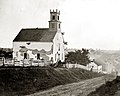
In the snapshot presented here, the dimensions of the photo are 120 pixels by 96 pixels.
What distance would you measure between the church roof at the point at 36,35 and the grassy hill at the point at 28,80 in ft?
55.0

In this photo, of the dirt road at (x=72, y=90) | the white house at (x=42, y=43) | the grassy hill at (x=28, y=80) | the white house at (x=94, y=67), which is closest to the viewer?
the grassy hill at (x=28, y=80)

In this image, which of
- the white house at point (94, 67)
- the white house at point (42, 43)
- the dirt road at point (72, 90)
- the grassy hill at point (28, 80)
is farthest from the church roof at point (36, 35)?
the dirt road at point (72, 90)

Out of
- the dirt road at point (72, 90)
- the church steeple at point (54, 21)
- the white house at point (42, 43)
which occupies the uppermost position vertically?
the church steeple at point (54, 21)

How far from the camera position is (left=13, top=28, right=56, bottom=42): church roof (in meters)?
57.6

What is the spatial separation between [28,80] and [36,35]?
28.4 meters

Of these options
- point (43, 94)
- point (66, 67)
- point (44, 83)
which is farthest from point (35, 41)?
point (43, 94)

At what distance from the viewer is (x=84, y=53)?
236 ft

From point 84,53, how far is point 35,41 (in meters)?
18.3

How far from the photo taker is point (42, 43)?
57344 mm

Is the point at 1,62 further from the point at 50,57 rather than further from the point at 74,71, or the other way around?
the point at 50,57

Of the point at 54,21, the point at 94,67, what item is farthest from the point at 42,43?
the point at 94,67

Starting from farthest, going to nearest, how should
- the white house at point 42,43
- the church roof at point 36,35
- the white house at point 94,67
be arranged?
1. the white house at point 94,67
2. the church roof at point 36,35
3. the white house at point 42,43

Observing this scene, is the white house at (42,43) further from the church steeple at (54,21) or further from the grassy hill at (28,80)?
the grassy hill at (28,80)

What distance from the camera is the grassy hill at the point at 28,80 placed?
27.7 m
